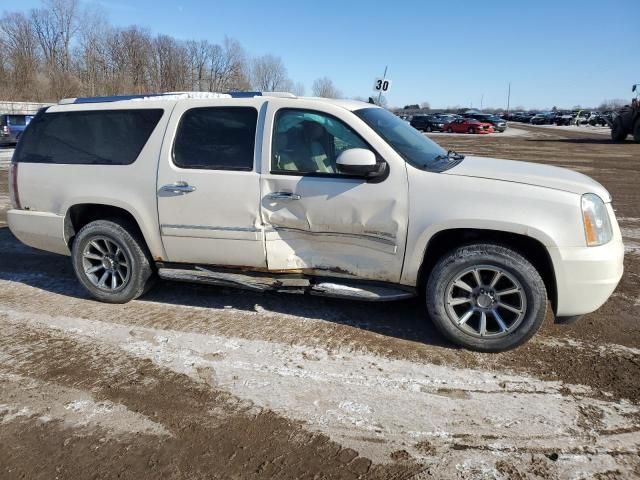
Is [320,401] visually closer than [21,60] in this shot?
Yes

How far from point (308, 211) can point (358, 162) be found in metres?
0.58

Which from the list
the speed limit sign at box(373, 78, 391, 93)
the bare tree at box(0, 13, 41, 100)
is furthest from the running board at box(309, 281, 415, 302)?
the bare tree at box(0, 13, 41, 100)

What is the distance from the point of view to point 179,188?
4184 mm

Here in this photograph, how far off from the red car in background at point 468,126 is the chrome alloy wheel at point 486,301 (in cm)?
4145

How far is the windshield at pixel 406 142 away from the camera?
3879 millimetres

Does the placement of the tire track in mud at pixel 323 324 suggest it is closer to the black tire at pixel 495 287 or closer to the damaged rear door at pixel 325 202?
the black tire at pixel 495 287

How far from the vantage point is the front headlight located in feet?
11.2

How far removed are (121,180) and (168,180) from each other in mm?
505

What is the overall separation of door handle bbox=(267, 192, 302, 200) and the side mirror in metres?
0.44

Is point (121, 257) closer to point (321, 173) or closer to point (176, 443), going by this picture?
point (321, 173)

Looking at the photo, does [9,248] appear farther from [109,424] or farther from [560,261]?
[560,261]

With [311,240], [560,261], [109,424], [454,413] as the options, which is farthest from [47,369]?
[560,261]

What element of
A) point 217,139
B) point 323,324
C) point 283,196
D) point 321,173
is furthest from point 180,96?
point 323,324

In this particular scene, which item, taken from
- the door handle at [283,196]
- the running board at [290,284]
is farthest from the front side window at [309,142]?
the running board at [290,284]
